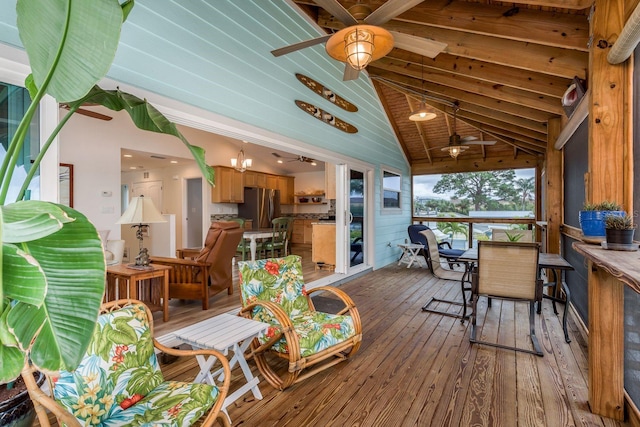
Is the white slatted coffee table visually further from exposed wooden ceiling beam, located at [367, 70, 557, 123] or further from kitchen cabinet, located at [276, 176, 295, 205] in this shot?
kitchen cabinet, located at [276, 176, 295, 205]

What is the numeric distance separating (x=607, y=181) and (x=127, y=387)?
10.0 ft

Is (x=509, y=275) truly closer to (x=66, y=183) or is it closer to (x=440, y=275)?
(x=440, y=275)

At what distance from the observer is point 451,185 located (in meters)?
8.61

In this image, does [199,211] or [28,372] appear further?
[199,211]

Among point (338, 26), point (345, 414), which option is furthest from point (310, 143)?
point (345, 414)

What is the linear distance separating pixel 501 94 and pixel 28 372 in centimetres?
506

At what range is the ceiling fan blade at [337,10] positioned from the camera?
2195mm

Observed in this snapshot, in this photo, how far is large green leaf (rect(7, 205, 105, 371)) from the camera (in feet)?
2.43

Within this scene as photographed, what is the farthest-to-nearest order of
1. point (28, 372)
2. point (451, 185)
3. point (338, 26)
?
1. point (451, 185)
2. point (338, 26)
3. point (28, 372)

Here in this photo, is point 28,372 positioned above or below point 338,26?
below

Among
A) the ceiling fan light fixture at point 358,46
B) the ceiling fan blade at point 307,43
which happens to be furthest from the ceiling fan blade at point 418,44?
the ceiling fan blade at point 307,43

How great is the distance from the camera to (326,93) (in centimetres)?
485

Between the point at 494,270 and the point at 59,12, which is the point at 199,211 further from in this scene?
the point at 59,12

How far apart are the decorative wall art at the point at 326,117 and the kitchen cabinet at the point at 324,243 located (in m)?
1.87
